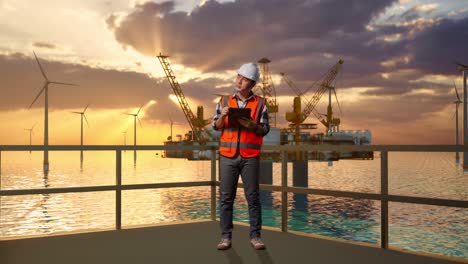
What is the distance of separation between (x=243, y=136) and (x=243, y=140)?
0.05m

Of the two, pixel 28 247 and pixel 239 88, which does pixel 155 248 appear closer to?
pixel 28 247

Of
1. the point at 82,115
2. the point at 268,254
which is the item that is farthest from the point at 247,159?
the point at 82,115

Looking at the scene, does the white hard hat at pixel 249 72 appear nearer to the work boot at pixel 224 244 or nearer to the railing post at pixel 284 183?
the railing post at pixel 284 183

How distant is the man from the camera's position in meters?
6.14

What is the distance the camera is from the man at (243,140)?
6.14 meters

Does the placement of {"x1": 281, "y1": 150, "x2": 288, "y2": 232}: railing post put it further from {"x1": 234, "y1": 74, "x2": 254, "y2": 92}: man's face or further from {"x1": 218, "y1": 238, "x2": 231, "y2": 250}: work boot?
{"x1": 234, "y1": 74, "x2": 254, "y2": 92}: man's face

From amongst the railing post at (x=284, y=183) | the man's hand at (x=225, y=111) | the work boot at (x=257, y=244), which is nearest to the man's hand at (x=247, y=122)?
the man's hand at (x=225, y=111)

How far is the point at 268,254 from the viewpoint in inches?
243

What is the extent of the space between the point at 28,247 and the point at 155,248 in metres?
1.57

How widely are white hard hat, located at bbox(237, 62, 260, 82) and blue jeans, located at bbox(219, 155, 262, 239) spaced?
2.98ft

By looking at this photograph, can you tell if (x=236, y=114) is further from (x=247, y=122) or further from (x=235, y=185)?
(x=235, y=185)

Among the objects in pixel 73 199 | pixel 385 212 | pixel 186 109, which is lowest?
pixel 73 199

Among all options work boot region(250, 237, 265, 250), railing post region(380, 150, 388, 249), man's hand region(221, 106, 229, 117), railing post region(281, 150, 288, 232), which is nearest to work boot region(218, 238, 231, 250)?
work boot region(250, 237, 265, 250)

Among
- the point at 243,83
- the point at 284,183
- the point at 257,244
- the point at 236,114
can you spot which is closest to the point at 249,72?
the point at 243,83
